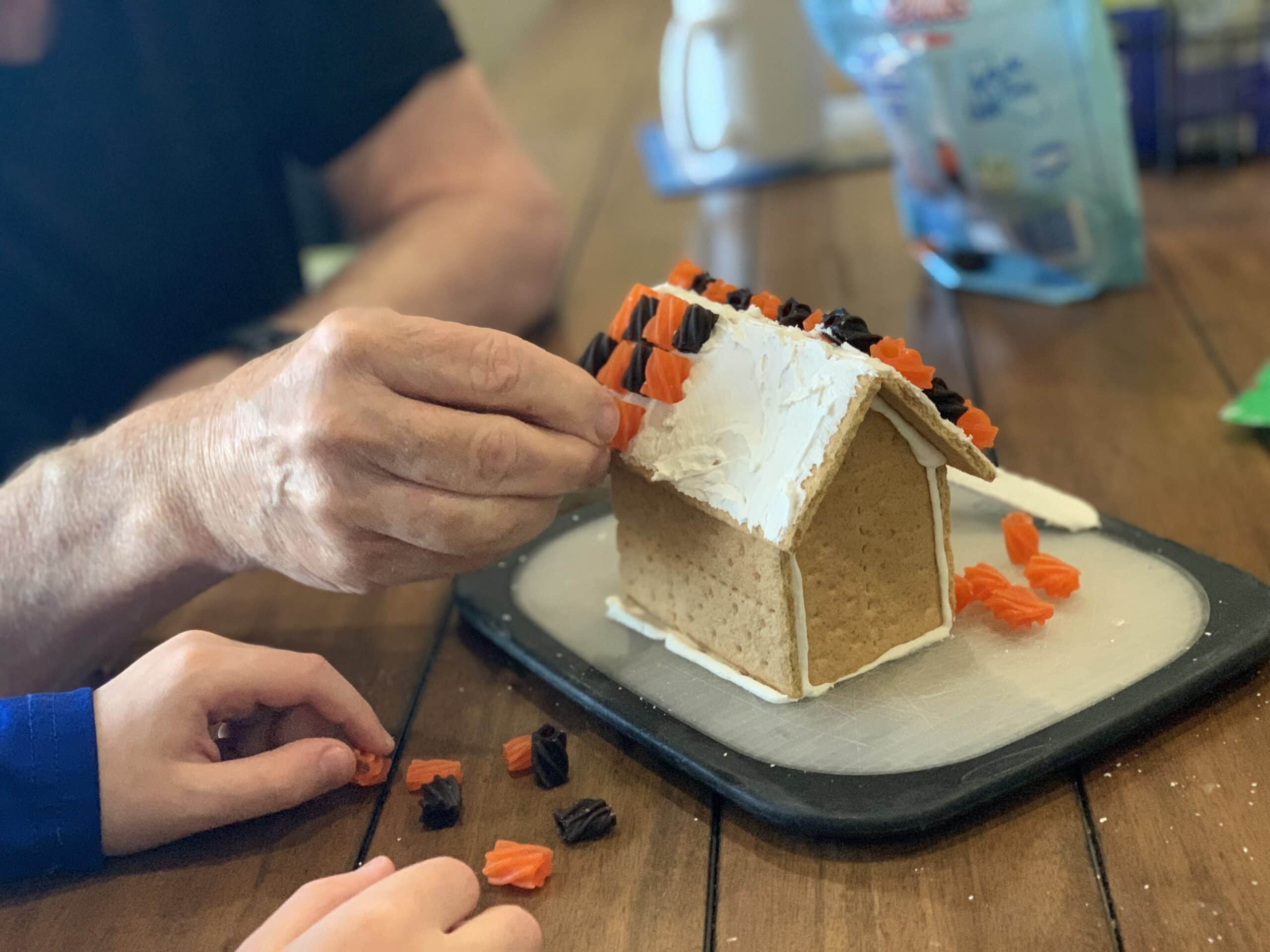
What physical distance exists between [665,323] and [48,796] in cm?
44

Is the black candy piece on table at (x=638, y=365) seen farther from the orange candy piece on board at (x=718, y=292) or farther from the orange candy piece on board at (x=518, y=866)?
the orange candy piece on board at (x=518, y=866)

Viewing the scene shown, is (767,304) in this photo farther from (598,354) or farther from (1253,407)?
(1253,407)

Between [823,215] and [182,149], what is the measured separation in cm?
81

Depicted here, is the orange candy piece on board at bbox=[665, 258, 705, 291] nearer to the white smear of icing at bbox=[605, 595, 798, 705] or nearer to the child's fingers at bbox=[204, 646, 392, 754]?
the white smear of icing at bbox=[605, 595, 798, 705]

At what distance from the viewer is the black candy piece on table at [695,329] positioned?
30.5 inches

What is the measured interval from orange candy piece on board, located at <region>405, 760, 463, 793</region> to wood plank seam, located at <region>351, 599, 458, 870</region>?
0.04ft

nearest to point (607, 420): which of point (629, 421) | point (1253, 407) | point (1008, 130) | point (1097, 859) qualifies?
point (629, 421)

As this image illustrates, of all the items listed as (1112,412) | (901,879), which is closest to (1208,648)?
(901,879)

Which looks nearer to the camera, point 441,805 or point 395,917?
point 395,917

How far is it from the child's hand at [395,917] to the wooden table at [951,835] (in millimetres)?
35

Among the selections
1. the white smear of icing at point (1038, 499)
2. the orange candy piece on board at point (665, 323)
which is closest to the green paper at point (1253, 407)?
the white smear of icing at point (1038, 499)

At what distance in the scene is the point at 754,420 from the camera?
0.73m

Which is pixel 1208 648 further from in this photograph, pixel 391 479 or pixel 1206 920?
pixel 391 479

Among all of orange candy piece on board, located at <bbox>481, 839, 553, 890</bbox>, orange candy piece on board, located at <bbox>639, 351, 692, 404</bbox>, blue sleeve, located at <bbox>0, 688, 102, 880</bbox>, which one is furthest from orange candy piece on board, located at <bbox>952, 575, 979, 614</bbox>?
blue sleeve, located at <bbox>0, 688, 102, 880</bbox>
